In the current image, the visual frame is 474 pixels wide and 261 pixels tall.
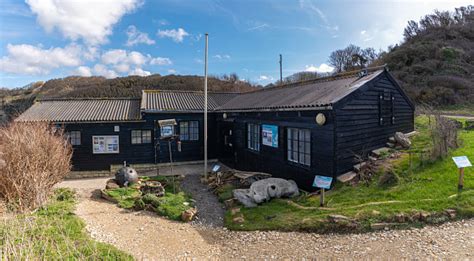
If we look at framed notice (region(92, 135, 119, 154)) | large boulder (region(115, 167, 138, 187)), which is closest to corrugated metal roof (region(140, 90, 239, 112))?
framed notice (region(92, 135, 119, 154))

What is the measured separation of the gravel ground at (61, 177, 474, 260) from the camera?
500cm

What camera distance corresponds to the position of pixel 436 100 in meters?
26.1

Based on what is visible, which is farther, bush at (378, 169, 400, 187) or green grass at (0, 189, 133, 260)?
bush at (378, 169, 400, 187)

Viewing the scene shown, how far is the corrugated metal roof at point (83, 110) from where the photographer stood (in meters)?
15.2

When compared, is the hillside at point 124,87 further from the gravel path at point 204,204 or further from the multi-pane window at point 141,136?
the gravel path at point 204,204

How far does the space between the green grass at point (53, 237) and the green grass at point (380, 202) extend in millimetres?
3493

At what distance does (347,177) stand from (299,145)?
80.8 inches

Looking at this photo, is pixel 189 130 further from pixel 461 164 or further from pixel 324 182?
pixel 461 164

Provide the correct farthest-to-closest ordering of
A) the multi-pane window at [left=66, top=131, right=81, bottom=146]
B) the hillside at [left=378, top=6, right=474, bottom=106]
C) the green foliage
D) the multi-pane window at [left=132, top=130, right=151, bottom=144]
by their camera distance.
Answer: the hillside at [left=378, top=6, right=474, bottom=106], the multi-pane window at [left=132, top=130, right=151, bottom=144], the multi-pane window at [left=66, top=131, right=81, bottom=146], the green foliage

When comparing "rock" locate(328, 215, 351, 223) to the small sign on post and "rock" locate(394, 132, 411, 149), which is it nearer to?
the small sign on post

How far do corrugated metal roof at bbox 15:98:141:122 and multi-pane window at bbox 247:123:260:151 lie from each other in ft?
23.1

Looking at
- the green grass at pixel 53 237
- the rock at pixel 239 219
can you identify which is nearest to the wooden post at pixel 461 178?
the rock at pixel 239 219

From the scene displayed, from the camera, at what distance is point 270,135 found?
442 inches

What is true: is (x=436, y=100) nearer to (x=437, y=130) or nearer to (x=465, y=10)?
(x=437, y=130)
